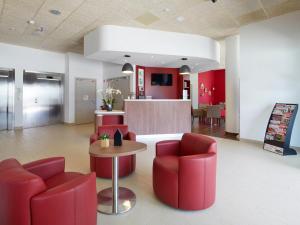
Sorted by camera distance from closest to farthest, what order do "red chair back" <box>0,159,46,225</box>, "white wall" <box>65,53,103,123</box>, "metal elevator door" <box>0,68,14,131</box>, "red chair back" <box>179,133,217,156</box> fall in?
"red chair back" <box>0,159,46,225</box> → "red chair back" <box>179,133,217,156</box> → "metal elevator door" <box>0,68,14,131</box> → "white wall" <box>65,53,103,123</box>

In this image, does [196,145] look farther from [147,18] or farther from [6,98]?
[6,98]

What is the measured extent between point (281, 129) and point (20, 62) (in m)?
A: 9.72

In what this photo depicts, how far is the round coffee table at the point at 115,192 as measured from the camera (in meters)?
2.33

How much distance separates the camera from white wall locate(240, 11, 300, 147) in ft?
17.4

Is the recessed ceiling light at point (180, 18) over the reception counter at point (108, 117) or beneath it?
over

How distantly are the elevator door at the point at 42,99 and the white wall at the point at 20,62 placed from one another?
21 centimetres

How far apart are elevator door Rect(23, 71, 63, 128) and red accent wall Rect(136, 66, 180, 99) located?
432 cm

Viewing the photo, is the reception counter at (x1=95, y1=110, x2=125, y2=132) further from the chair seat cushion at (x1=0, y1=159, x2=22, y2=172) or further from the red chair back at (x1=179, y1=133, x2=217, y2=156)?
the chair seat cushion at (x1=0, y1=159, x2=22, y2=172)

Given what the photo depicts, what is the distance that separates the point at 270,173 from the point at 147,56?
494 centimetres

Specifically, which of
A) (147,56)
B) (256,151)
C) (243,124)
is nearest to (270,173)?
(256,151)

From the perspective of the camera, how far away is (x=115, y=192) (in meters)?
2.46

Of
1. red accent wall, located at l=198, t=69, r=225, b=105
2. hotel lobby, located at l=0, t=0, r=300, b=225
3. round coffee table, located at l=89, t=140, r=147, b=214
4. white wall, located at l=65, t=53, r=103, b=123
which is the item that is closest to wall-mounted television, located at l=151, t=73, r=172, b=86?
hotel lobby, located at l=0, t=0, r=300, b=225

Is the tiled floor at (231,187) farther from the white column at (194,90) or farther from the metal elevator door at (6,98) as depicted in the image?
the white column at (194,90)

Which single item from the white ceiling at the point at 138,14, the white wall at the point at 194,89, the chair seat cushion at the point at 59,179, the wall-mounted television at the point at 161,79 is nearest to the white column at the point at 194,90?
the white wall at the point at 194,89
